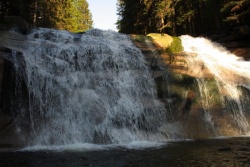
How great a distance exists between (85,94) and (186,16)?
20.0 m

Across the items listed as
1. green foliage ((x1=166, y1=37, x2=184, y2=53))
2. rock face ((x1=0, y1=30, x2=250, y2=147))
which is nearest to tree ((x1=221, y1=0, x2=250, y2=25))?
green foliage ((x1=166, y1=37, x2=184, y2=53))

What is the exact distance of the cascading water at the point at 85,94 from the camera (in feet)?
41.2

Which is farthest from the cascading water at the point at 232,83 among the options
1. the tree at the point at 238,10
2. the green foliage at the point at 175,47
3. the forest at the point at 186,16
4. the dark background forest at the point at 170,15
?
the forest at the point at 186,16

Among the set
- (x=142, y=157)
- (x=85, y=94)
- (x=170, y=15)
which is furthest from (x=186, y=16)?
(x=142, y=157)

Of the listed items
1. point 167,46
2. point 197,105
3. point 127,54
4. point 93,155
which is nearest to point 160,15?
point 167,46

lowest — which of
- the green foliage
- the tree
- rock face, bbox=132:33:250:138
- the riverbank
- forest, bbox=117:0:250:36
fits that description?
the riverbank

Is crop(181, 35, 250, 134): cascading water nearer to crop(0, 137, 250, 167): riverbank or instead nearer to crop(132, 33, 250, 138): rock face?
crop(132, 33, 250, 138): rock face

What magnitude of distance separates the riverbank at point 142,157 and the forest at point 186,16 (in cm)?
1870

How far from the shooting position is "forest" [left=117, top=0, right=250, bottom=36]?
2911 centimetres

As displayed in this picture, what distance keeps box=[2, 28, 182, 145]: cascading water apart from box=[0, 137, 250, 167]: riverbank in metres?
2.35

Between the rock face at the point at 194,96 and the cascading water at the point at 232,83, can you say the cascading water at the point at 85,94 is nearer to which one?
the rock face at the point at 194,96

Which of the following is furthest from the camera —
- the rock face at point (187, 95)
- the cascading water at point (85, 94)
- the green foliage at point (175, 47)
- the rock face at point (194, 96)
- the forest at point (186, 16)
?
the forest at point (186, 16)

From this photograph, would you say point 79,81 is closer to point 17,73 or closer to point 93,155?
point 17,73

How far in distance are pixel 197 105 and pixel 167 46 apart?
589 cm
